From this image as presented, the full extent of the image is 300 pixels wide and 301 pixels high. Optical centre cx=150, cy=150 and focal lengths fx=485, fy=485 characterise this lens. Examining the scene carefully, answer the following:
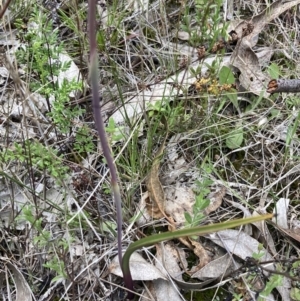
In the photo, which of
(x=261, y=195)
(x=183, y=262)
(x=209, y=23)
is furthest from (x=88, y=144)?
(x=209, y=23)

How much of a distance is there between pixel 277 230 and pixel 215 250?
0.22m

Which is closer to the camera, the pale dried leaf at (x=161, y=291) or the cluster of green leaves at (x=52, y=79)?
the pale dried leaf at (x=161, y=291)

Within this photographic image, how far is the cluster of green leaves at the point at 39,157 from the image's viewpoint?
4.93 feet

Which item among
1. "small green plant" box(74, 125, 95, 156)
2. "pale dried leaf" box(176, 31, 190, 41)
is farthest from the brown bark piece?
"pale dried leaf" box(176, 31, 190, 41)

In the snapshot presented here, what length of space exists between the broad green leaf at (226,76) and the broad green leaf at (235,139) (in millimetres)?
220

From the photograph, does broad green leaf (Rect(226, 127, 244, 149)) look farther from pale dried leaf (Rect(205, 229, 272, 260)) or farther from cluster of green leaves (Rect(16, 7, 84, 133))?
cluster of green leaves (Rect(16, 7, 84, 133))

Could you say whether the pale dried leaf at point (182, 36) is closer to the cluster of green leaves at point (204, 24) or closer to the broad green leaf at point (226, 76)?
the cluster of green leaves at point (204, 24)

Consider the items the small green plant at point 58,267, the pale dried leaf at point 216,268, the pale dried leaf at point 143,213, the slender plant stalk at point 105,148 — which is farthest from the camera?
the pale dried leaf at point 143,213

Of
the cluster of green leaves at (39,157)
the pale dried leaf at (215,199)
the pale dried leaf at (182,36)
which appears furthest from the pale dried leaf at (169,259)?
the pale dried leaf at (182,36)

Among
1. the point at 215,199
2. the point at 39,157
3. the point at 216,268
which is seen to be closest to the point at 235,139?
the point at 215,199

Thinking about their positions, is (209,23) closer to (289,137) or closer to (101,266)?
(289,137)

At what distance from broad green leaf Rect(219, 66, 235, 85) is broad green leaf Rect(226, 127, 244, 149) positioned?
0.72ft

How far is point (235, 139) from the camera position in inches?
69.2

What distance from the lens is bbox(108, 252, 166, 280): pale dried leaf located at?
1478 millimetres
